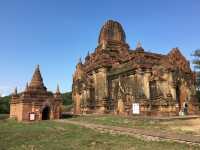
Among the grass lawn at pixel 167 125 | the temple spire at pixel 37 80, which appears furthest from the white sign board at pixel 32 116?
the grass lawn at pixel 167 125

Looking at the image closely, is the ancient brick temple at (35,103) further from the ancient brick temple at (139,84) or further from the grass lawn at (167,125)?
the grass lawn at (167,125)

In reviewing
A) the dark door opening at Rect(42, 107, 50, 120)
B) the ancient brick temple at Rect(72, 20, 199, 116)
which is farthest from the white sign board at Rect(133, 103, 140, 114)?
the dark door opening at Rect(42, 107, 50, 120)

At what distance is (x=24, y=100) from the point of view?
1081 inches

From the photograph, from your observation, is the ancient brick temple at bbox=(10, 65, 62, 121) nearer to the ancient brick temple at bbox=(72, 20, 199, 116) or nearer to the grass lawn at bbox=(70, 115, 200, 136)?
the ancient brick temple at bbox=(72, 20, 199, 116)

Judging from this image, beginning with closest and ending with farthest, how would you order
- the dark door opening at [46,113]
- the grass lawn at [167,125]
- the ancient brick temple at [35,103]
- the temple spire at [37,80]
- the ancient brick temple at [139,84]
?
the grass lawn at [167,125] < the ancient brick temple at [139,84] < the ancient brick temple at [35,103] < the dark door opening at [46,113] < the temple spire at [37,80]

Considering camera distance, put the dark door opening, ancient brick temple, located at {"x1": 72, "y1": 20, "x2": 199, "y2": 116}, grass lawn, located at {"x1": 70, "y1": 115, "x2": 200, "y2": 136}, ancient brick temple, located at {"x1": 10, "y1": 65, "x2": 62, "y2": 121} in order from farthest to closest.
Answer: the dark door opening, ancient brick temple, located at {"x1": 10, "y1": 65, "x2": 62, "y2": 121}, ancient brick temple, located at {"x1": 72, "y1": 20, "x2": 199, "y2": 116}, grass lawn, located at {"x1": 70, "y1": 115, "x2": 200, "y2": 136}

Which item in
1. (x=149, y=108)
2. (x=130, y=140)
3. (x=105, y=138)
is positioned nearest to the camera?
(x=130, y=140)

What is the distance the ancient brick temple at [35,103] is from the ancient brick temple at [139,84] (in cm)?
683

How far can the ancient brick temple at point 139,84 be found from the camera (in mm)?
26672

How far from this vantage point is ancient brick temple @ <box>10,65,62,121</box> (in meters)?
27.5

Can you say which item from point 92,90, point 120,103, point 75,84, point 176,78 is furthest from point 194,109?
point 75,84

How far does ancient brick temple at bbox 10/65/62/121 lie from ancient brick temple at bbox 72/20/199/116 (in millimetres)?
6831

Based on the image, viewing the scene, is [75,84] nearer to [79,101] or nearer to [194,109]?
[79,101]

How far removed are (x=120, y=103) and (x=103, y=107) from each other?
3417 millimetres
